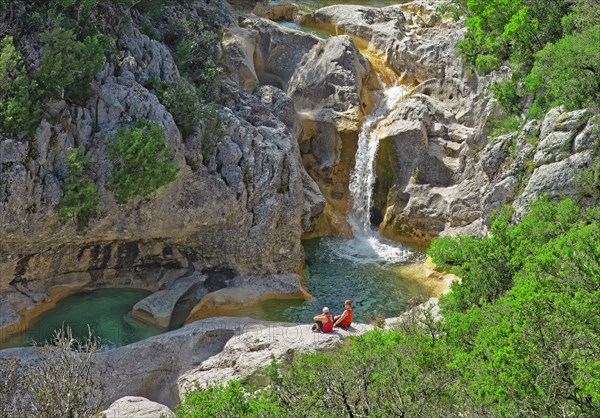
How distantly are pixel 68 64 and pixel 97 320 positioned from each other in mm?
10476

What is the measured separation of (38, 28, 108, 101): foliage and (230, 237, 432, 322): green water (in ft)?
38.7

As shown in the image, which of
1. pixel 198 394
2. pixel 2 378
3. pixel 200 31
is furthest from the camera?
pixel 200 31

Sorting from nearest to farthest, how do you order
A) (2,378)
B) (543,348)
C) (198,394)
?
1. (543,348)
2. (198,394)
3. (2,378)

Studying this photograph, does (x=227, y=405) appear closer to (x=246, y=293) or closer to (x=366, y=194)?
(x=246, y=293)

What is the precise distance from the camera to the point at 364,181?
34750 mm

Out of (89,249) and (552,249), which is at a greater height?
(552,249)

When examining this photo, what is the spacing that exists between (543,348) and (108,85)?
19961 millimetres

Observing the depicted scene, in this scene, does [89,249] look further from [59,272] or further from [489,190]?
[489,190]

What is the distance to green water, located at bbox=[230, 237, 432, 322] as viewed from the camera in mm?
26656

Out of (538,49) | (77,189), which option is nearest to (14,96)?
(77,189)

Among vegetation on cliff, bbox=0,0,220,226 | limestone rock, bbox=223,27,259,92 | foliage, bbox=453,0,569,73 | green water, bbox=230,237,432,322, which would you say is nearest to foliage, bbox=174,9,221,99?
limestone rock, bbox=223,27,259,92

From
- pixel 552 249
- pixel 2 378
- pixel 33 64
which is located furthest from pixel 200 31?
pixel 552 249

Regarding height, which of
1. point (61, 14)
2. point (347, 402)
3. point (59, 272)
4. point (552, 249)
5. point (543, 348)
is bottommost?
point (59, 272)

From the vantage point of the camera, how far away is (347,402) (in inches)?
506
